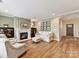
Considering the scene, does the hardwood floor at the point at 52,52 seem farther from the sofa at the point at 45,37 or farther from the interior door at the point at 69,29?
the interior door at the point at 69,29

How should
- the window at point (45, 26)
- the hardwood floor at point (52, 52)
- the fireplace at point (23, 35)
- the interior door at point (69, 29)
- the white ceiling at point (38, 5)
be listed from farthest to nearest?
the interior door at point (69, 29) → the window at point (45, 26) → the fireplace at point (23, 35) → the hardwood floor at point (52, 52) → the white ceiling at point (38, 5)

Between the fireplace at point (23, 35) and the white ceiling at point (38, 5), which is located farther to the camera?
the fireplace at point (23, 35)

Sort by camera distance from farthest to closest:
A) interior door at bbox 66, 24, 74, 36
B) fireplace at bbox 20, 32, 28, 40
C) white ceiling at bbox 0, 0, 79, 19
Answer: interior door at bbox 66, 24, 74, 36 → fireplace at bbox 20, 32, 28, 40 → white ceiling at bbox 0, 0, 79, 19

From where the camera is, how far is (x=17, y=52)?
412 cm

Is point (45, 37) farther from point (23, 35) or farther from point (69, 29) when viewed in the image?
point (69, 29)

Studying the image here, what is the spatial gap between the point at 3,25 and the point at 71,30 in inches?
378

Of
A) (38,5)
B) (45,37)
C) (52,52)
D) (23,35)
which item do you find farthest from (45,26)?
(38,5)

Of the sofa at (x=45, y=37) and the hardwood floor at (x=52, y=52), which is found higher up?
the sofa at (x=45, y=37)

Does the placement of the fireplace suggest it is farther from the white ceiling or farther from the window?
the white ceiling

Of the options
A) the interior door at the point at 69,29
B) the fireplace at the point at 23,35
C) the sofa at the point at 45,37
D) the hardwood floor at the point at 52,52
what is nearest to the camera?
the hardwood floor at the point at 52,52

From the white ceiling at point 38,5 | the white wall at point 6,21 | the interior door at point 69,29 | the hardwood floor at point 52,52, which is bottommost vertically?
the hardwood floor at point 52,52

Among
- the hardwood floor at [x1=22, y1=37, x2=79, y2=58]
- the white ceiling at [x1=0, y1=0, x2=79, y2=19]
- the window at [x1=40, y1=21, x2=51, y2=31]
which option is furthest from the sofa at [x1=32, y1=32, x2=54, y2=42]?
the white ceiling at [x1=0, y1=0, x2=79, y2=19]

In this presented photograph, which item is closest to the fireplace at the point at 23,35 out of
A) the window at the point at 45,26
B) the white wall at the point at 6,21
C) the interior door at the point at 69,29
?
the white wall at the point at 6,21

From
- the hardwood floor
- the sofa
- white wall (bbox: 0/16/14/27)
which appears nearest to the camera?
the hardwood floor
